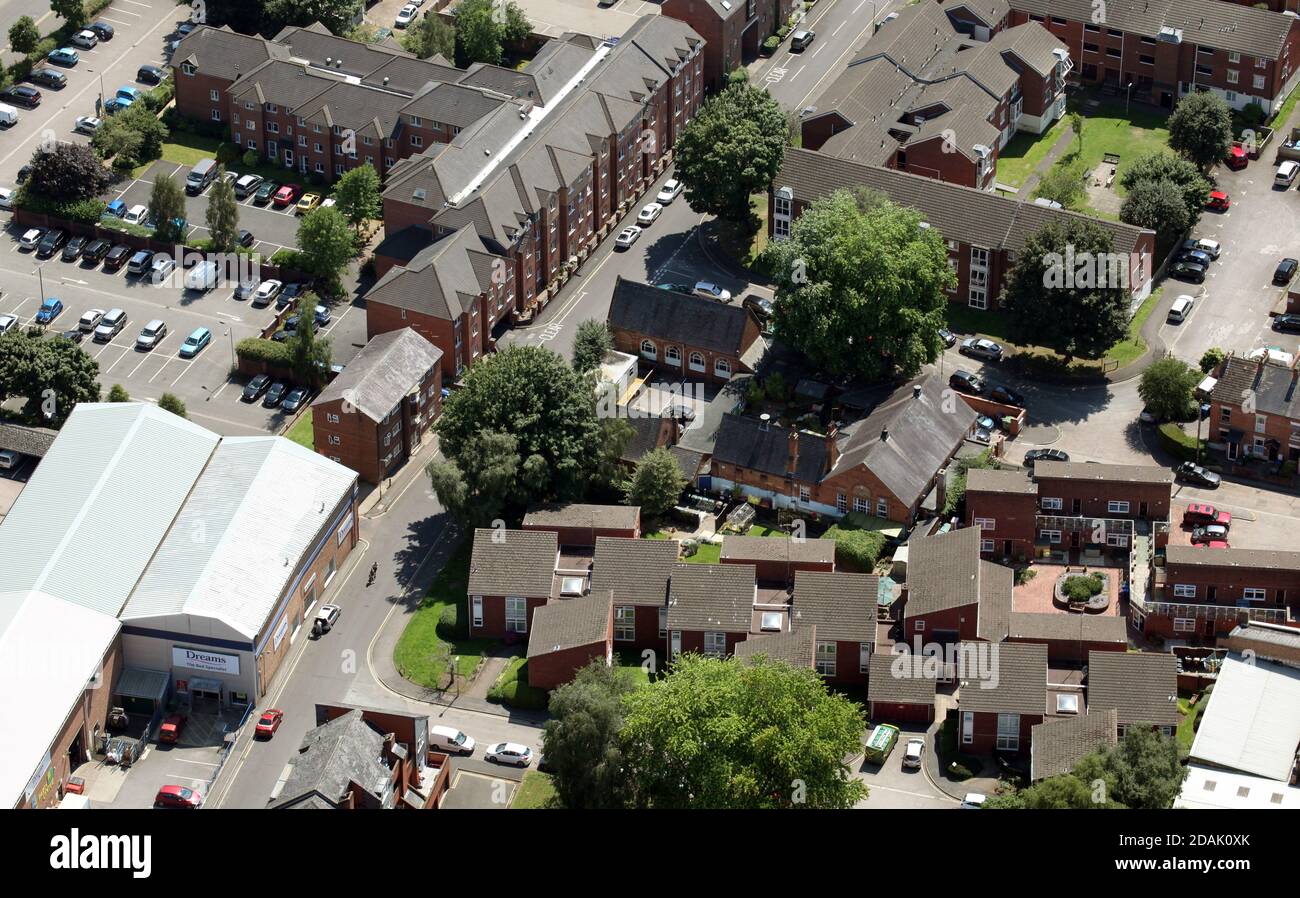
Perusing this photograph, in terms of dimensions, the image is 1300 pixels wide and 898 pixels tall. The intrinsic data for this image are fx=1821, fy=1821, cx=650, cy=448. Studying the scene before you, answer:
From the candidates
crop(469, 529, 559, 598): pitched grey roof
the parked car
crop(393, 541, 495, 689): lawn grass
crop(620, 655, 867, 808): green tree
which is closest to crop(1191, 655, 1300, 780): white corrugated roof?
crop(620, 655, 867, 808): green tree

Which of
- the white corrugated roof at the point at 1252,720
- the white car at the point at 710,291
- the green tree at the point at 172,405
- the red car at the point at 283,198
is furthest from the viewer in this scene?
the red car at the point at 283,198

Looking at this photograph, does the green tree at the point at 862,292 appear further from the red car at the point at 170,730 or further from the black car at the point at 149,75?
the black car at the point at 149,75

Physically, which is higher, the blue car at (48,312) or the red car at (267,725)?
the blue car at (48,312)

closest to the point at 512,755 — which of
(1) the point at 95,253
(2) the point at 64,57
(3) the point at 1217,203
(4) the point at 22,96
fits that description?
(1) the point at 95,253

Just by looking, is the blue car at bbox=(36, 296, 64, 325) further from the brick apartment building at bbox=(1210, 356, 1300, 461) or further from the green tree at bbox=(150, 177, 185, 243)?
the brick apartment building at bbox=(1210, 356, 1300, 461)

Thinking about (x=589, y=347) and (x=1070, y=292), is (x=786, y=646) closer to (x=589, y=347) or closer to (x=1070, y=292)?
(x=589, y=347)

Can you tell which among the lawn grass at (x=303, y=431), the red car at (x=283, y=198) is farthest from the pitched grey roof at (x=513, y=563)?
the red car at (x=283, y=198)

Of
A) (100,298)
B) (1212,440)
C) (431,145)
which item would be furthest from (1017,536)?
(100,298)

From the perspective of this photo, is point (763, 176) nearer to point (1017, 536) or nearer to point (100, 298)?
point (1017, 536)
